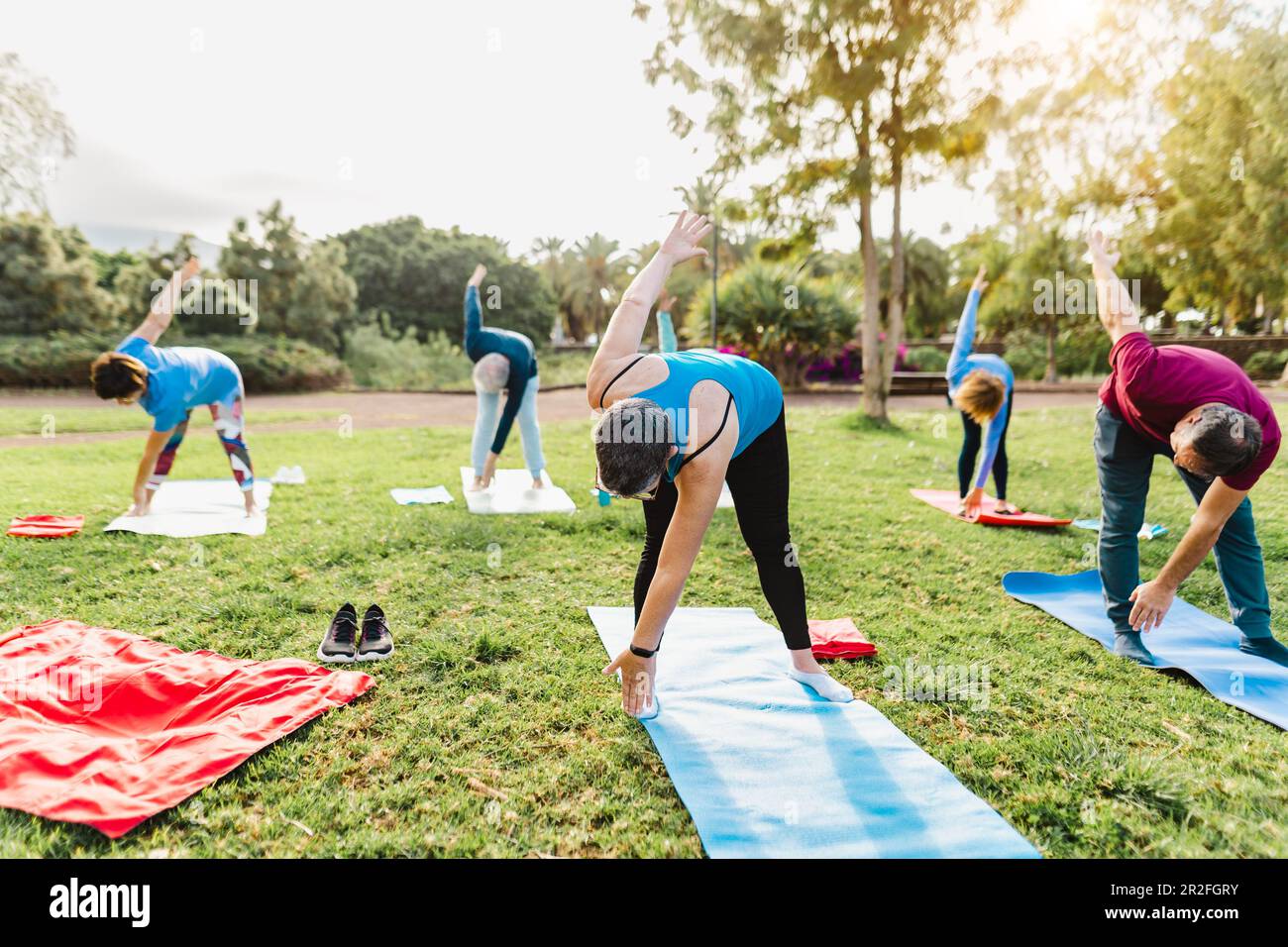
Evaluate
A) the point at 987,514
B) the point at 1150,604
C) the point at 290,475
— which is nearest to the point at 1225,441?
the point at 1150,604

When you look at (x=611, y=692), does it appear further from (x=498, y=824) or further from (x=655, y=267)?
(x=655, y=267)

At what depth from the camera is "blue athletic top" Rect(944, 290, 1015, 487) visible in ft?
20.9

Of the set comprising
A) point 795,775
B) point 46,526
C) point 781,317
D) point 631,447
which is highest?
point 781,317

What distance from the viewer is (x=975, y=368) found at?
256 inches

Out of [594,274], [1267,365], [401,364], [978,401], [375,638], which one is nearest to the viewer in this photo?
[375,638]

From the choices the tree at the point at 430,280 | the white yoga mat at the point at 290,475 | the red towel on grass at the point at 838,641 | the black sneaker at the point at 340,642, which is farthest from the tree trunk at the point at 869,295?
the tree at the point at 430,280

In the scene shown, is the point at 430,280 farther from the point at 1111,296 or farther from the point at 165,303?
the point at 1111,296

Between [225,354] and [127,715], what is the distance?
61.3 feet

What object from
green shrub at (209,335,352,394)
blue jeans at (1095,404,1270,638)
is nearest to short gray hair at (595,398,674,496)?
blue jeans at (1095,404,1270,638)

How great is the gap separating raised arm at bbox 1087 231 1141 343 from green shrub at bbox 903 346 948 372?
2166 centimetres

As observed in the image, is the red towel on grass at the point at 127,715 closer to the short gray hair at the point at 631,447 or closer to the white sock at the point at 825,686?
the short gray hair at the point at 631,447

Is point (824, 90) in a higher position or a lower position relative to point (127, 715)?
higher

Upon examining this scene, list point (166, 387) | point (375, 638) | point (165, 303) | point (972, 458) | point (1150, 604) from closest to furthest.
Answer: point (1150, 604), point (375, 638), point (165, 303), point (166, 387), point (972, 458)
